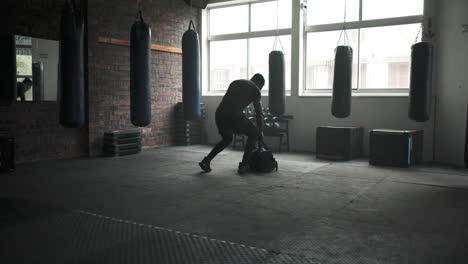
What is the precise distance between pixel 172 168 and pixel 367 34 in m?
4.65

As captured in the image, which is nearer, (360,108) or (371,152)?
(371,152)

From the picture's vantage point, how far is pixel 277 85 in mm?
7598

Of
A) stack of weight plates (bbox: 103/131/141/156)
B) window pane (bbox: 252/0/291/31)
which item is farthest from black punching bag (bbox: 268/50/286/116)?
stack of weight plates (bbox: 103/131/141/156)

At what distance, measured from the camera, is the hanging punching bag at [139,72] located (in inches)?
204

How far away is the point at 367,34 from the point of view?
809 cm

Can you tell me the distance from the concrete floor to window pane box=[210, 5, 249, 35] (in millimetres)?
4211

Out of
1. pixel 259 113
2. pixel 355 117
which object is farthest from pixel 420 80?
pixel 259 113

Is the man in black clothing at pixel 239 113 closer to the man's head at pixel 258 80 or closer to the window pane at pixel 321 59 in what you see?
the man's head at pixel 258 80

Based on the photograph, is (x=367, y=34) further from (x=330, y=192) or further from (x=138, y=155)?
(x=138, y=155)

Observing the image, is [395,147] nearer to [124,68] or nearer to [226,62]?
[226,62]

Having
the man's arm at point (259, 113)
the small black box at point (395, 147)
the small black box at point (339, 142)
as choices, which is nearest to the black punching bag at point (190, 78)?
the man's arm at point (259, 113)

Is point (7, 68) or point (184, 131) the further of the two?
point (184, 131)

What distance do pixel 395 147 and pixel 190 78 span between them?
3613mm

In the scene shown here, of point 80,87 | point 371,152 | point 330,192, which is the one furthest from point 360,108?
point 80,87
